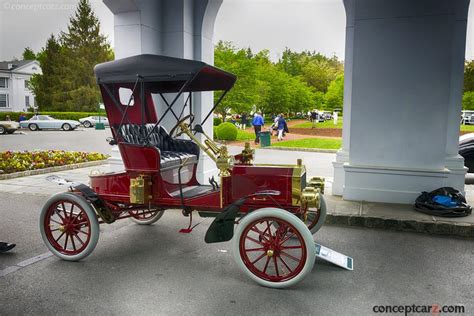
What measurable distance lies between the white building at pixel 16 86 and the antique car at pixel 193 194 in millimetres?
56855

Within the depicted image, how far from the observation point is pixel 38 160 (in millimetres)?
11109

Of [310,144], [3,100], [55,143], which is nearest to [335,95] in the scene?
[310,144]

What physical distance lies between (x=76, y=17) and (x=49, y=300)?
163ft

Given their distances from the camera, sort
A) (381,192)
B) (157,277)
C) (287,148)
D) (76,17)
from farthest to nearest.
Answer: (76,17) → (287,148) → (381,192) → (157,277)

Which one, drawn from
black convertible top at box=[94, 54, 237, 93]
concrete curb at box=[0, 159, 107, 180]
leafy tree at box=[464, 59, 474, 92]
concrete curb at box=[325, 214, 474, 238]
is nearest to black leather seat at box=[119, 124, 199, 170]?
black convertible top at box=[94, 54, 237, 93]

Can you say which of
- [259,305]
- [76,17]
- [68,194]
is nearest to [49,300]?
[68,194]

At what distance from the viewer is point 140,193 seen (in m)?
4.42

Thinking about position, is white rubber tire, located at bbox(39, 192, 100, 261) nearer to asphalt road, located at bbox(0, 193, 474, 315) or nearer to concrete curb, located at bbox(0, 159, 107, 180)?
asphalt road, located at bbox(0, 193, 474, 315)

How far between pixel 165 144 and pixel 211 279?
7.69 ft

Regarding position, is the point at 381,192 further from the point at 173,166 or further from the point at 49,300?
the point at 49,300

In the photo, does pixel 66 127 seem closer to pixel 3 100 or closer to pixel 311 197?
pixel 311 197

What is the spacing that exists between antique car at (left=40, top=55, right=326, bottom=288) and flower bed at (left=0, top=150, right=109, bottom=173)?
19.9 ft

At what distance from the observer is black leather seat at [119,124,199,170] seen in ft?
15.7

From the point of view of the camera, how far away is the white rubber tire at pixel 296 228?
3.62 meters
